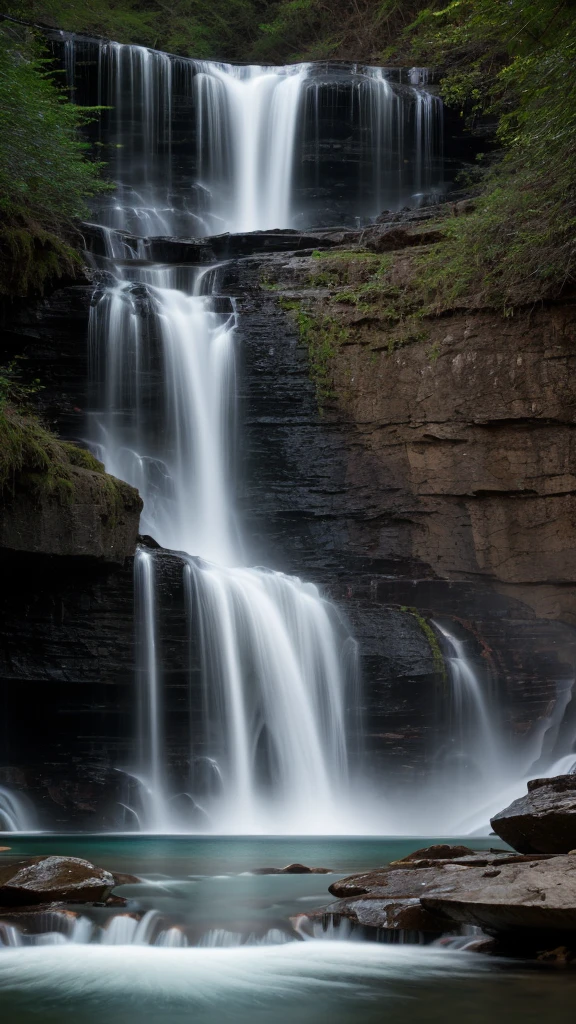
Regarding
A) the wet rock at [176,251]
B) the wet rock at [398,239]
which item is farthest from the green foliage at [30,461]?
the wet rock at [398,239]

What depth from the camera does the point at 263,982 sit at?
4742 mm

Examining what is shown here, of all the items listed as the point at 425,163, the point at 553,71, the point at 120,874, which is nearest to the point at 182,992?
the point at 120,874

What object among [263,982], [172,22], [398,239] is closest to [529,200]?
[398,239]

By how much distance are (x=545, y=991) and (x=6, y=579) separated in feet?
27.2

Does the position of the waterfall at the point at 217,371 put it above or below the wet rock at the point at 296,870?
above

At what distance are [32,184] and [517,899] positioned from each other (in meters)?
13.7

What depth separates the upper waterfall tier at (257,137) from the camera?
875 inches

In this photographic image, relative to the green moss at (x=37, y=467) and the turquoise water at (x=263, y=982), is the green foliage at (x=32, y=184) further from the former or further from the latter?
the turquoise water at (x=263, y=982)

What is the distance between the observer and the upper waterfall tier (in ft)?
72.9

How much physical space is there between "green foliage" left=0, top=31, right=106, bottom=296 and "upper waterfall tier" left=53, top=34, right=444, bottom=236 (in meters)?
6.61

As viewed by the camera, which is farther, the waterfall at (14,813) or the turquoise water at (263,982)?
the waterfall at (14,813)

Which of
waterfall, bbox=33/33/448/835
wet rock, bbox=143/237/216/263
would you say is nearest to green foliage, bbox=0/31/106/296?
waterfall, bbox=33/33/448/835

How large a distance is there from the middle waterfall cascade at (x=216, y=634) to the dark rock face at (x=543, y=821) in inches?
192

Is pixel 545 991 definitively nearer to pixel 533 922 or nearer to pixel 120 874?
pixel 533 922
